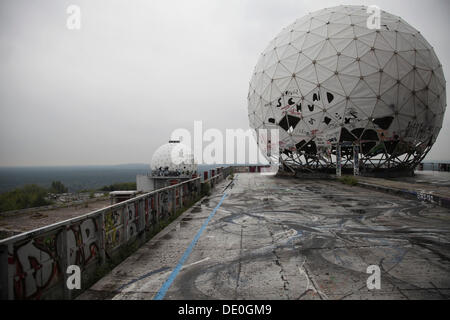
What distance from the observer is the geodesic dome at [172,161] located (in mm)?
45938

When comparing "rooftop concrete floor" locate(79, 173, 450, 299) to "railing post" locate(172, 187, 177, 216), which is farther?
"railing post" locate(172, 187, 177, 216)

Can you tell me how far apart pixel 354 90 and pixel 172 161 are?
1280 inches

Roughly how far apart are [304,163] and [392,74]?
10138 millimetres

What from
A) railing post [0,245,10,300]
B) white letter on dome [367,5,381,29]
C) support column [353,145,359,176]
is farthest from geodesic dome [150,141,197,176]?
railing post [0,245,10,300]

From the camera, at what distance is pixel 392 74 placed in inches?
819

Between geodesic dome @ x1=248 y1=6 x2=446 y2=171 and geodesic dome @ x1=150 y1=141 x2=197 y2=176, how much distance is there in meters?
25.3

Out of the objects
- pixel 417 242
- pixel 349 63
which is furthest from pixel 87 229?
pixel 349 63

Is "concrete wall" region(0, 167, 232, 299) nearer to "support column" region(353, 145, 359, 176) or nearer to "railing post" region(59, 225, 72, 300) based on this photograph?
"railing post" region(59, 225, 72, 300)

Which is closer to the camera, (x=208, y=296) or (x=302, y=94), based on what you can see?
(x=208, y=296)

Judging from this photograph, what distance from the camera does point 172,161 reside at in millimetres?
46125

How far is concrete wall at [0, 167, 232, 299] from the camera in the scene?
293 centimetres

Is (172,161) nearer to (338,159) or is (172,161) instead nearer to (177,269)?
(338,159)

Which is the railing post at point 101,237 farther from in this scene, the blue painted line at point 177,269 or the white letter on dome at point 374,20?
the white letter on dome at point 374,20
